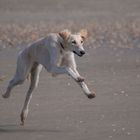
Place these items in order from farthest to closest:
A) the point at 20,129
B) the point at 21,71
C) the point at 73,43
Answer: the point at 21,71, the point at 73,43, the point at 20,129

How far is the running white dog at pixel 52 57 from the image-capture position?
12906 mm

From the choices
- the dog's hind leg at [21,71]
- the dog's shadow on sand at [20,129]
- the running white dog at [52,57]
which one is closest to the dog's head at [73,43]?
the running white dog at [52,57]

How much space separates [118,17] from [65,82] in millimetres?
20370

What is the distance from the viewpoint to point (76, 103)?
49.5 ft

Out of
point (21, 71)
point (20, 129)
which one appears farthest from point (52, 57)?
point (20, 129)

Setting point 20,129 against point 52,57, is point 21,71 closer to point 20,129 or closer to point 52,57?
point 52,57

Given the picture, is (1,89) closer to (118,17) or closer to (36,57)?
(36,57)

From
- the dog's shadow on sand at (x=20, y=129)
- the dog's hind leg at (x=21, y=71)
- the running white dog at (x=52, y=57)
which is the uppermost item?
the running white dog at (x=52, y=57)

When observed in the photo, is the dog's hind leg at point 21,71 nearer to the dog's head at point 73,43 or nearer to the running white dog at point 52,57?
the running white dog at point 52,57

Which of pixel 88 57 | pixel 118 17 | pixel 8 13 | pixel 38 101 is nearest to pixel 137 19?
pixel 118 17

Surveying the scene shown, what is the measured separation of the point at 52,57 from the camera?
1304 cm

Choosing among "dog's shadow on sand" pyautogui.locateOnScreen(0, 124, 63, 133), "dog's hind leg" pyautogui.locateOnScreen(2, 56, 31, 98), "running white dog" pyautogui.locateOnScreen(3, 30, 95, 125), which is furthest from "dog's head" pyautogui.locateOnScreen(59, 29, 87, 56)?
"dog's shadow on sand" pyautogui.locateOnScreen(0, 124, 63, 133)

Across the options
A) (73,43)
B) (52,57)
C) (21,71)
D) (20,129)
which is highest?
(73,43)

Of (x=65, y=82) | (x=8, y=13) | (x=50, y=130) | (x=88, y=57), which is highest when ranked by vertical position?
(x=50, y=130)
